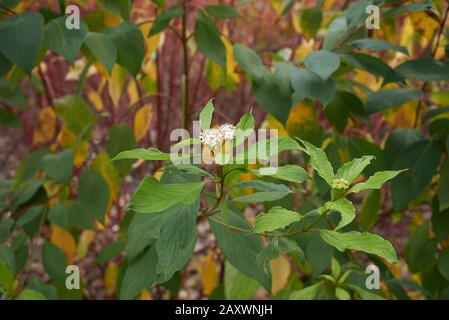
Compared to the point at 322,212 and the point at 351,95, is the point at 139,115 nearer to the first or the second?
the point at 351,95

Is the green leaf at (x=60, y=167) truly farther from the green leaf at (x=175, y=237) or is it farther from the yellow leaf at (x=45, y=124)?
the green leaf at (x=175, y=237)

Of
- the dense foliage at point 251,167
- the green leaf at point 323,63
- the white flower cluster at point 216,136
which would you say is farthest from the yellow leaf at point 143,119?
the white flower cluster at point 216,136

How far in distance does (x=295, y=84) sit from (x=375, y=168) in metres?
0.19

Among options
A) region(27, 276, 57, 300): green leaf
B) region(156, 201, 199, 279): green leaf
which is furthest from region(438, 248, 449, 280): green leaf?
region(27, 276, 57, 300): green leaf

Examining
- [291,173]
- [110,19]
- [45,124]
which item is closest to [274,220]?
[291,173]

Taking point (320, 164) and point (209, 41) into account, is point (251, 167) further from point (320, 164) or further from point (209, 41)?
point (320, 164)

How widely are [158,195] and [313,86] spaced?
0.38 m

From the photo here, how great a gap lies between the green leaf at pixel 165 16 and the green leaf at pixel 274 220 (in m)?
0.45

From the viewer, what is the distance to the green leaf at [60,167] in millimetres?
952

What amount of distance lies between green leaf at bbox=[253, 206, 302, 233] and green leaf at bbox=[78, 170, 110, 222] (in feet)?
1.58

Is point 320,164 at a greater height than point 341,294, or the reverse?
point 320,164

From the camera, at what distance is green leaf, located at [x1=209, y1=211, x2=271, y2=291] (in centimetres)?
72

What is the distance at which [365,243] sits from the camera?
51 centimetres

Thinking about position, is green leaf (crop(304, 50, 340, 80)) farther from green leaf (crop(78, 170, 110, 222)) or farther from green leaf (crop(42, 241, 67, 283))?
green leaf (crop(42, 241, 67, 283))
